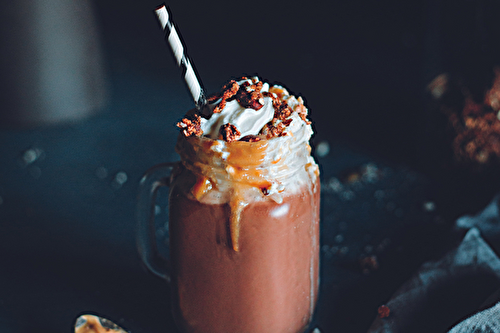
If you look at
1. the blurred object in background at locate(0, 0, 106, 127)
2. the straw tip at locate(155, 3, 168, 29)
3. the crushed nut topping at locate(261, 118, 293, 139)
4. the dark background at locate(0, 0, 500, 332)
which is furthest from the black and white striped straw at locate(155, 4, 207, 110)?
the blurred object in background at locate(0, 0, 106, 127)

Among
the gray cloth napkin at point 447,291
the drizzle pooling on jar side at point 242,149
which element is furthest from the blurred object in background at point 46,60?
the gray cloth napkin at point 447,291

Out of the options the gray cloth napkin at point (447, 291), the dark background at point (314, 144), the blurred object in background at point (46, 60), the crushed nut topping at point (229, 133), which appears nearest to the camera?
the crushed nut topping at point (229, 133)

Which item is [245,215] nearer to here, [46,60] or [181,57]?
[181,57]

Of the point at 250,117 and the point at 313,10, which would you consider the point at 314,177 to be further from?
the point at 313,10

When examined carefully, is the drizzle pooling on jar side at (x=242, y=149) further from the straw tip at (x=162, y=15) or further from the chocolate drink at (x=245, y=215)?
the straw tip at (x=162, y=15)

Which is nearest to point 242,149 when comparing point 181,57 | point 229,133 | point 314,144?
point 229,133
